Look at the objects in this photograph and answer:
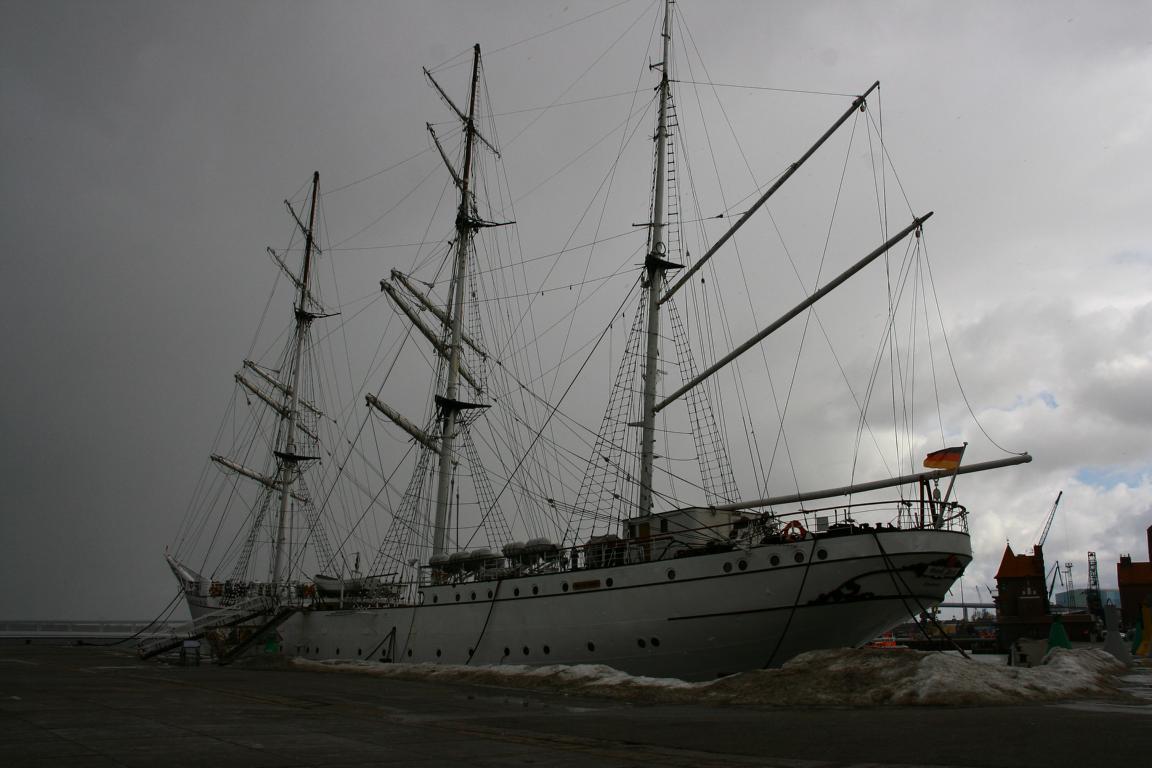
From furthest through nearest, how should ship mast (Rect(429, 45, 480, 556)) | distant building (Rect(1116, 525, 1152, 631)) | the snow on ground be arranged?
distant building (Rect(1116, 525, 1152, 631))
ship mast (Rect(429, 45, 480, 556))
the snow on ground

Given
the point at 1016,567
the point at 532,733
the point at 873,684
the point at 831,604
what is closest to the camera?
the point at 532,733

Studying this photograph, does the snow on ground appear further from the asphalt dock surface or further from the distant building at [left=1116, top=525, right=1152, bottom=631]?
the distant building at [left=1116, top=525, right=1152, bottom=631]

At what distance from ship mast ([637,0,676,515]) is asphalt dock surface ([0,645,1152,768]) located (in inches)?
458

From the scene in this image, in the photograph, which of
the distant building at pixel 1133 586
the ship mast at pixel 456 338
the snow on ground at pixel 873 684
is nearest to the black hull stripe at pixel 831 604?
the snow on ground at pixel 873 684

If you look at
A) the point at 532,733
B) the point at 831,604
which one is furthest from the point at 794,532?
the point at 532,733

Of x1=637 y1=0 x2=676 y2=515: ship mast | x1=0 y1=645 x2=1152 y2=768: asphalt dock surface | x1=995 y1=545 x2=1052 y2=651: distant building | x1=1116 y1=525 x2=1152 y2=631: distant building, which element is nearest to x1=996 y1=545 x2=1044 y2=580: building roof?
x1=995 y1=545 x2=1052 y2=651: distant building

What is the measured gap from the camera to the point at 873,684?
1560 centimetres

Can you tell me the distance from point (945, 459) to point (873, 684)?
24.8ft

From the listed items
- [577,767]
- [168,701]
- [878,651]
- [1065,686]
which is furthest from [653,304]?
[577,767]

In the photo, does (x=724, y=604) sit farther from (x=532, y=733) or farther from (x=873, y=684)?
(x=532, y=733)

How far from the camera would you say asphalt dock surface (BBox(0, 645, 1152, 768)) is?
8906 millimetres

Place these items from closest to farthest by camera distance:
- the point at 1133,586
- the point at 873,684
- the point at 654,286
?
the point at 873,684 → the point at 654,286 → the point at 1133,586

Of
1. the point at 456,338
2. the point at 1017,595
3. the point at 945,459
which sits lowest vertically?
the point at 1017,595

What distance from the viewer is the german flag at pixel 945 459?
20703 millimetres
